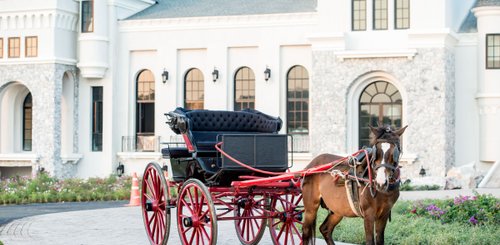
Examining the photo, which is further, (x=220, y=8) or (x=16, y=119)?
(x=16, y=119)

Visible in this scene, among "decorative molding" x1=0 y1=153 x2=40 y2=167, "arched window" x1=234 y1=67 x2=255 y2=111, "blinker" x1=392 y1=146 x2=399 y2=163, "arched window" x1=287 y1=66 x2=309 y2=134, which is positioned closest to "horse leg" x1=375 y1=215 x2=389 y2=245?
"blinker" x1=392 y1=146 x2=399 y2=163

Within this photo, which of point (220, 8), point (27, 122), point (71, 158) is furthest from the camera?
point (27, 122)

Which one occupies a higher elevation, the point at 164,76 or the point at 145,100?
the point at 164,76

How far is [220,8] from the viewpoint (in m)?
33.0

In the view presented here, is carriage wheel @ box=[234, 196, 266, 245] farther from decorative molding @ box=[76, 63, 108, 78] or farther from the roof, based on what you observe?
decorative molding @ box=[76, 63, 108, 78]

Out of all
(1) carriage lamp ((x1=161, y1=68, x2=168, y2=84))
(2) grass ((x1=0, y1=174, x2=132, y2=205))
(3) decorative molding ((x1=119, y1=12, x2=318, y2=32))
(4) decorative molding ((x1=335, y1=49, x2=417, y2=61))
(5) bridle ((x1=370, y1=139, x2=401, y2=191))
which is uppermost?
(3) decorative molding ((x1=119, y1=12, x2=318, y2=32))

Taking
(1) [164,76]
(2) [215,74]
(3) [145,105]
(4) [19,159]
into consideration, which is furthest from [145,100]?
(4) [19,159]

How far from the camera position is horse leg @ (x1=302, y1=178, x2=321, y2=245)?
10.3 meters

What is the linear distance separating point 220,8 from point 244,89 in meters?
3.49

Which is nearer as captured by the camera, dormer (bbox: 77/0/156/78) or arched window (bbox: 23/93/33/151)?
dormer (bbox: 77/0/156/78)

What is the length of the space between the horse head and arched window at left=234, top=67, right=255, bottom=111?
2294 cm

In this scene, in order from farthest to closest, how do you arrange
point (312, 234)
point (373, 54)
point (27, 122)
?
point (27, 122), point (373, 54), point (312, 234)

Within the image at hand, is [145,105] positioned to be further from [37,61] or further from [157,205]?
[157,205]

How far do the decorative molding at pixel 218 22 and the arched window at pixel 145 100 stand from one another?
1.88 metres
